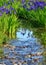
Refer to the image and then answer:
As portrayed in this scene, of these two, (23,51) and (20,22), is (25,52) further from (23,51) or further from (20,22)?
(20,22)

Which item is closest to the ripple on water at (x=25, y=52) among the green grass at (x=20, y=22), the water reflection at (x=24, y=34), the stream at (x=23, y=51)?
the stream at (x=23, y=51)

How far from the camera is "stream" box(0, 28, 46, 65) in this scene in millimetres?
7191

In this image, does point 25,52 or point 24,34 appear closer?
point 25,52

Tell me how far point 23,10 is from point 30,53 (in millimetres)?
6810

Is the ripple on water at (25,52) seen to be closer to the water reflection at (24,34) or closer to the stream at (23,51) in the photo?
the stream at (23,51)

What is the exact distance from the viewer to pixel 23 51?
8211 millimetres

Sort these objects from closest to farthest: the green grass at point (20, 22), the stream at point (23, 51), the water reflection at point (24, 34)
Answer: the stream at point (23, 51) → the water reflection at point (24, 34) → the green grass at point (20, 22)

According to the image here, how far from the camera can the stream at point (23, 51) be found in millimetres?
7191

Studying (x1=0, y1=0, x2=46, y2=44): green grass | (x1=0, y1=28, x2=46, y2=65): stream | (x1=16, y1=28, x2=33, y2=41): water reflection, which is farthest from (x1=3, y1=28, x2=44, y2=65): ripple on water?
(x1=0, y1=0, x2=46, y2=44): green grass

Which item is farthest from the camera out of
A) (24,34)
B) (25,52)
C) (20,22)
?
(20,22)

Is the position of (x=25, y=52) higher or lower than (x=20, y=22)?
lower

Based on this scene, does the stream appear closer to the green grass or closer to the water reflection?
the water reflection

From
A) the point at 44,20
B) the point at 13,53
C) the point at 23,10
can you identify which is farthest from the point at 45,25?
the point at 13,53

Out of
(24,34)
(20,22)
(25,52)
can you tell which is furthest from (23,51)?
(20,22)
